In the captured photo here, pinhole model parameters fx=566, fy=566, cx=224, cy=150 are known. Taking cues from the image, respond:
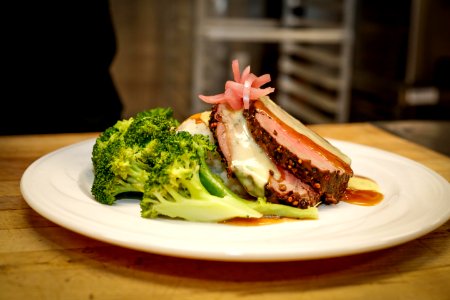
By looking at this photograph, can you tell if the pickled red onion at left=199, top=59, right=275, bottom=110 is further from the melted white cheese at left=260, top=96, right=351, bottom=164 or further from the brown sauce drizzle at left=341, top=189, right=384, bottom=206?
the brown sauce drizzle at left=341, top=189, right=384, bottom=206

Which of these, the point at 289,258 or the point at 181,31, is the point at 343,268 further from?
the point at 181,31

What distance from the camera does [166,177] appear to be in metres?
1.56

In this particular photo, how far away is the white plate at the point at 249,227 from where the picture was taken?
4.01ft

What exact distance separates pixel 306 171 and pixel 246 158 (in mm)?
184

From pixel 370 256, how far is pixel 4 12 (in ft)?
8.82

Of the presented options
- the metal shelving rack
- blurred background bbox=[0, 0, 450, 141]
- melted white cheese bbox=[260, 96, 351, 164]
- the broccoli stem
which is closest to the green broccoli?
the broccoli stem

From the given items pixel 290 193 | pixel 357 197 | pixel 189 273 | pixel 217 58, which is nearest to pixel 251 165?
pixel 290 193

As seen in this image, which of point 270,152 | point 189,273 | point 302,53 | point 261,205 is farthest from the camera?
point 302,53

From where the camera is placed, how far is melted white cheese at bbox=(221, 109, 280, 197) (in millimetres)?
1657

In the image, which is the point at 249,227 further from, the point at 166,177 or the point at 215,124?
the point at 215,124

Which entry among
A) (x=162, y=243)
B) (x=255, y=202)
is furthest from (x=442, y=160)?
(x=162, y=243)

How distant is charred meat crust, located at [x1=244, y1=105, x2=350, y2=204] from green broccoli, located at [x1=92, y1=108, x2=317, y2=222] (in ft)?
0.37

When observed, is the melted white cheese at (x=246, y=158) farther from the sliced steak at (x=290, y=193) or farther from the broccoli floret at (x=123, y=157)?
the broccoli floret at (x=123, y=157)

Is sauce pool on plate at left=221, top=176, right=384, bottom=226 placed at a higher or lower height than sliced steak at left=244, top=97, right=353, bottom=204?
lower
